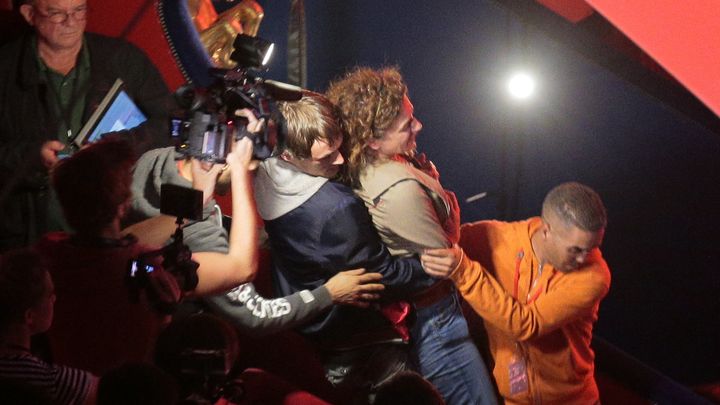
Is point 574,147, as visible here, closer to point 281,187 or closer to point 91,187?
point 281,187

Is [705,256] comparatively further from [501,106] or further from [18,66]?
[18,66]

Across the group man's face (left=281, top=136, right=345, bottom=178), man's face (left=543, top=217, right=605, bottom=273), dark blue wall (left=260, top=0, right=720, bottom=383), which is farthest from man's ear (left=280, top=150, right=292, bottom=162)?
dark blue wall (left=260, top=0, right=720, bottom=383)

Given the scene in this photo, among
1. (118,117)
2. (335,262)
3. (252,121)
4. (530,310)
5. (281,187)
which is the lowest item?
(530,310)

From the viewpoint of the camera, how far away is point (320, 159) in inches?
98.4

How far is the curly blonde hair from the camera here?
2.60 metres

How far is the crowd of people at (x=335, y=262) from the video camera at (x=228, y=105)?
34mm

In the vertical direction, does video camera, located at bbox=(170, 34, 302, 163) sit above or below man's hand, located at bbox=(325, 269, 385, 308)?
above

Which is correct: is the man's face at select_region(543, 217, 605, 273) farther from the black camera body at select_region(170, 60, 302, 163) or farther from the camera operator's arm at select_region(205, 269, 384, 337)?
the black camera body at select_region(170, 60, 302, 163)

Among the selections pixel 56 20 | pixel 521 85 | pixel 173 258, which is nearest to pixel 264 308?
pixel 173 258

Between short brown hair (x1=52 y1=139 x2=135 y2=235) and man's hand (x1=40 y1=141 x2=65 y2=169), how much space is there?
2.47 ft

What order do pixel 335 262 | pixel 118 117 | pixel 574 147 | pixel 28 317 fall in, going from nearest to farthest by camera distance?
pixel 28 317 < pixel 335 262 < pixel 118 117 < pixel 574 147

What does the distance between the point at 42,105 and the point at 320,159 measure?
4.10 feet

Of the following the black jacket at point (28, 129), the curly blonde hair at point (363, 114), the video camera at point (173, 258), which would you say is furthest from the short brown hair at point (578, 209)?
the black jacket at point (28, 129)

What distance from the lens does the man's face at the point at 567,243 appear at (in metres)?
2.54
